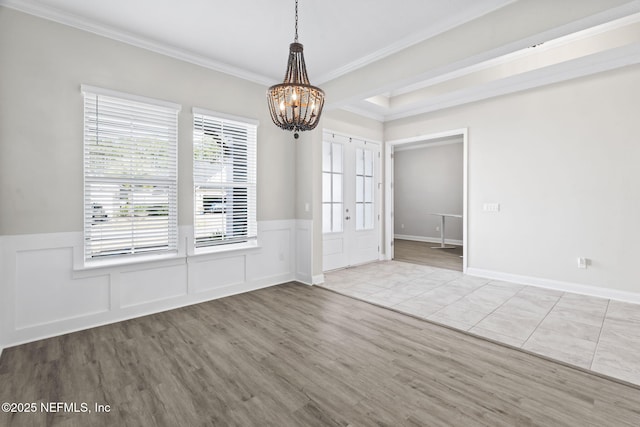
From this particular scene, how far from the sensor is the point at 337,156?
5770mm

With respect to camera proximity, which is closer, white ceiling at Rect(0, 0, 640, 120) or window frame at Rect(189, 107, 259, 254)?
white ceiling at Rect(0, 0, 640, 120)

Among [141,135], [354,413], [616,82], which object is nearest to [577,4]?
[616,82]

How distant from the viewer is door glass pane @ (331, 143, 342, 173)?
572cm

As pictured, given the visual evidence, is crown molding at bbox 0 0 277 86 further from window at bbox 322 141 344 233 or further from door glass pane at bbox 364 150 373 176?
door glass pane at bbox 364 150 373 176

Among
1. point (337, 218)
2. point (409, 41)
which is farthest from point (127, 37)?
point (337, 218)

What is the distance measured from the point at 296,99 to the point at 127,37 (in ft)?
8.06

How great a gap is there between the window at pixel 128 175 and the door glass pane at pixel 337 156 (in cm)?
281

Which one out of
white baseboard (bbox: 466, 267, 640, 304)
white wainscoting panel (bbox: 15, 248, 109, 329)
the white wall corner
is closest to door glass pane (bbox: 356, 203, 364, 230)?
the white wall corner

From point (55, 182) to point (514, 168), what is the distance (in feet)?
19.4

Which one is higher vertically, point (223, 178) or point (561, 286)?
point (223, 178)

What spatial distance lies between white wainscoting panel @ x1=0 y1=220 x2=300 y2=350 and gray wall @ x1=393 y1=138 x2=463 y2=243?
6.51m

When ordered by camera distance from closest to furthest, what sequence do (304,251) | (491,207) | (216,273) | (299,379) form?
(299,379), (216,273), (304,251), (491,207)

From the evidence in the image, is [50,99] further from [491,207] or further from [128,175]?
[491,207]

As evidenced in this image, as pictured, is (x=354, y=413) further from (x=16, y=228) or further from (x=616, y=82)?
(x=616, y=82)
